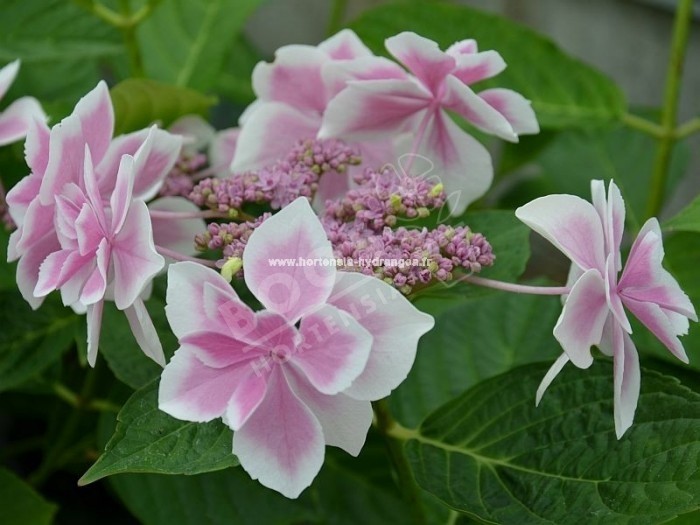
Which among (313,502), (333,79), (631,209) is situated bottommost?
(313,502)

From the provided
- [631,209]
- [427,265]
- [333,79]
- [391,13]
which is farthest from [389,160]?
[631,209]

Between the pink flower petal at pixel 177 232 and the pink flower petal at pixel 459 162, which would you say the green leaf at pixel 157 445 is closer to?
the pink flower petal at pixel 177 232

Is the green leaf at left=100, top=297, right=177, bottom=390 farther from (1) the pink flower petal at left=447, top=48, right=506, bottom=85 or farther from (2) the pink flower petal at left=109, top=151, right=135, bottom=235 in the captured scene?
(1) the pink flower petal at left=447, top=48, right=506, bottom=85

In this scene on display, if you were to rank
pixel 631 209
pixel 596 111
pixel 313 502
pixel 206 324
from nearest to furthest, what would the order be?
pixel 206 324 < pixel 313 502 < pixel 596 111 < pixel 631 209

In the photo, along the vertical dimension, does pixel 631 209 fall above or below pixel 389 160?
below

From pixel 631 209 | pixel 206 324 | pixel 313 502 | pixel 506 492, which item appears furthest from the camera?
pixel 631 209

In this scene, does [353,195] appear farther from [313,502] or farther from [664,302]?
[313,502]

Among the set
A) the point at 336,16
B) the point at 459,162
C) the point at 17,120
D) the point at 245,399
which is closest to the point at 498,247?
the point at 459,162
